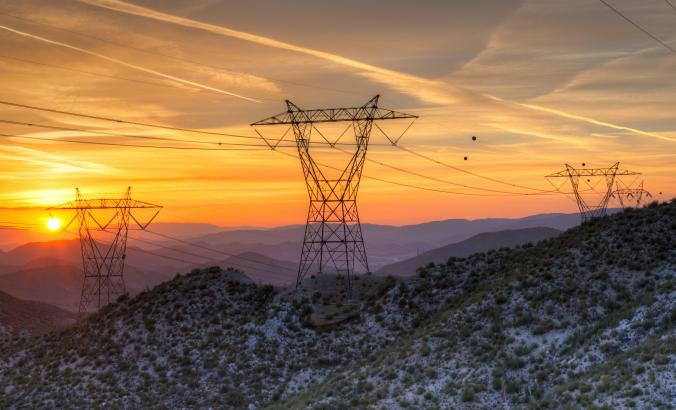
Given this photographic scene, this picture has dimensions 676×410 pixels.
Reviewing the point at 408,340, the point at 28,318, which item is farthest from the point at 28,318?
the point at 408,340

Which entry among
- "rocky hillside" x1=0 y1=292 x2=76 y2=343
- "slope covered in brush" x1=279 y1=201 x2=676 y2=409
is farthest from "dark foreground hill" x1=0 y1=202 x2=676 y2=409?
"rocky hillside" x1=0 y1=292 x2=76 y2=343

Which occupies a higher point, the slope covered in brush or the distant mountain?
the slope covered in brush

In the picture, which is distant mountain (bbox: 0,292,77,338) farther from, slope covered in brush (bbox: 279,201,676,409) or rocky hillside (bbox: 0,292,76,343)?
slope covered in brush (bbox: 279,201,676,409)

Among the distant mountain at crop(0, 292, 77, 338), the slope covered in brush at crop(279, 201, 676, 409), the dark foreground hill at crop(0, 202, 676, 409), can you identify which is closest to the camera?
the slope covered in brush at crop(279, 201, 676, 409)

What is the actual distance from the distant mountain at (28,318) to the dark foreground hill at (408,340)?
58857 mm

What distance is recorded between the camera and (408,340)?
182 ft

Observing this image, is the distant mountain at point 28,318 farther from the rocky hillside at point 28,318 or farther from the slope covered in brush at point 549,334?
the slope covered in brush at point 549,334

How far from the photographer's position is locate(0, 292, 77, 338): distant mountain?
139875mm

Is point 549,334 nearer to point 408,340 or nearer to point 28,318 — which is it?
point 408,340

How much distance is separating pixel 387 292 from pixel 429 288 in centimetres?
536

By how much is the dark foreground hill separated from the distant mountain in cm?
5886

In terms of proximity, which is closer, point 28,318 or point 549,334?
point 549,334

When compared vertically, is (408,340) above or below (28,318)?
above

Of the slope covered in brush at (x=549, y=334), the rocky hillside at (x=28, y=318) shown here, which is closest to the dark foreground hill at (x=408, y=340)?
the slope covered in brush at (x=549, y=334)
